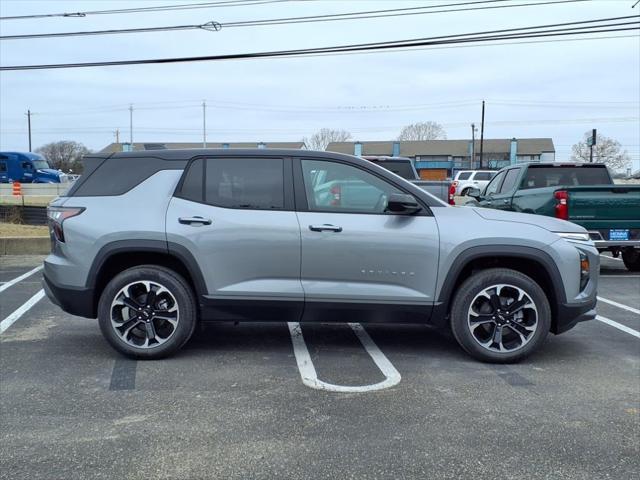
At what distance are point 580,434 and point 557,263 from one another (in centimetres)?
162

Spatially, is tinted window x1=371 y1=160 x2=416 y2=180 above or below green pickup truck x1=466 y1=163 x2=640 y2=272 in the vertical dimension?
above

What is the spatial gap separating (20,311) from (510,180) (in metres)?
8.25

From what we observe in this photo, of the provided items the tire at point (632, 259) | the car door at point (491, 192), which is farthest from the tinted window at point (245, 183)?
the tire at point (632, 259)

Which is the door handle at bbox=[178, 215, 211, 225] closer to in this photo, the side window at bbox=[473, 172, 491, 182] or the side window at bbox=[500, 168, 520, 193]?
the side window at bbox=[500, 168, 520, 193]

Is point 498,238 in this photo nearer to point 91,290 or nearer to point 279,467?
point 279,467

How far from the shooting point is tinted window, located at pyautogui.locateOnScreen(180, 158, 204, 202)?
4965 mm

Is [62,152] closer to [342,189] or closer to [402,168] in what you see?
[402,168]

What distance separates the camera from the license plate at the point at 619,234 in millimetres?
9141

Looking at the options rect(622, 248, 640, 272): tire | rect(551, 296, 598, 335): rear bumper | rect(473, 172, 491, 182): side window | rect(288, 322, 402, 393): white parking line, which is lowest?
rect(288, 322, 402, 393): white parking line

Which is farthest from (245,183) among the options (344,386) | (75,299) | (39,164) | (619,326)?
(39,164)

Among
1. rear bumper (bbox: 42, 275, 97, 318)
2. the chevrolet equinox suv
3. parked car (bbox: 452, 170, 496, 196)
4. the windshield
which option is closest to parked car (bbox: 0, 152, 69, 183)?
the windshield

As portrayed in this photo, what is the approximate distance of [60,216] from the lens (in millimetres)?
4980

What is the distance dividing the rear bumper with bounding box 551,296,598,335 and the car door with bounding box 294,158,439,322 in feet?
3.66

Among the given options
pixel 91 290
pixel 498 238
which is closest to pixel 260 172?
pixel 91 290
